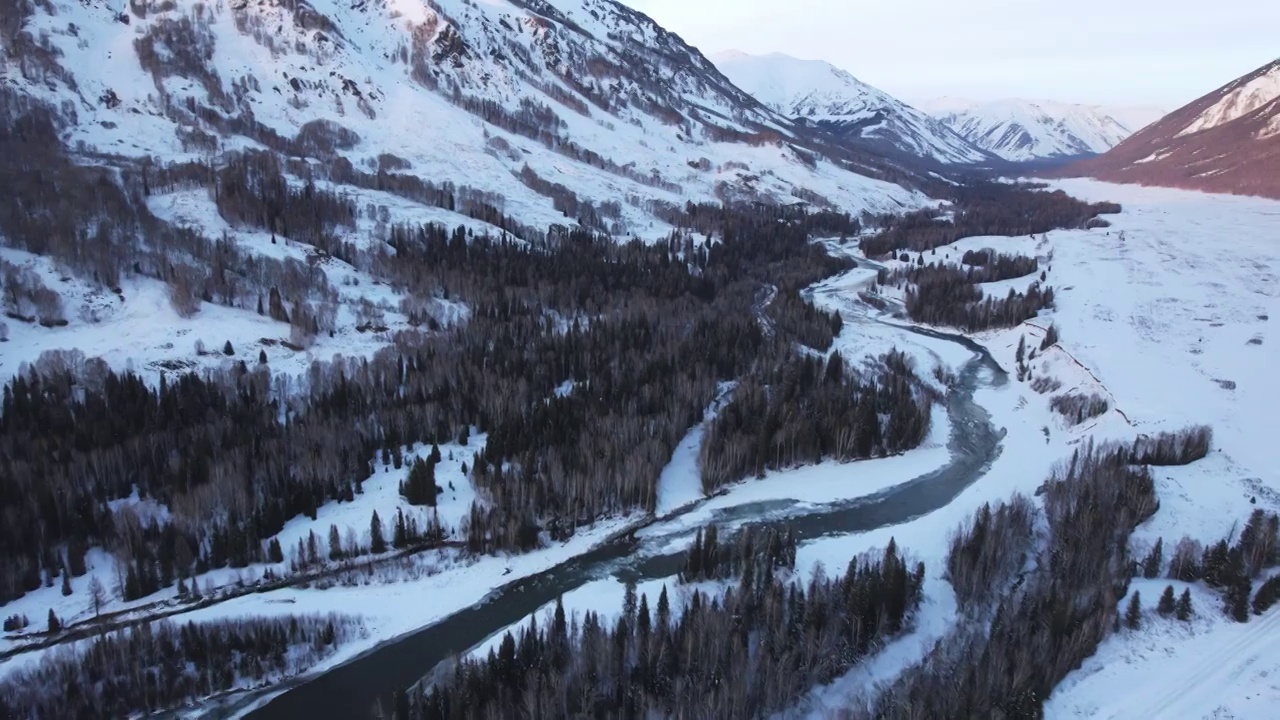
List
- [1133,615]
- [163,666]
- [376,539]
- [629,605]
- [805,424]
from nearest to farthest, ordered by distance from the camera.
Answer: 1. [163,666]
2. [1133,615]
3. [629,605]
4. [376,539]
5. [805,424]

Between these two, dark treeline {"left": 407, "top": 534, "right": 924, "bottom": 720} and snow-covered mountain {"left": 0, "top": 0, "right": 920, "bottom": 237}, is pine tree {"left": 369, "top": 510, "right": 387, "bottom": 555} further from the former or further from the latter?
snow-covered mountain {"left": 0, "top": 0, "right": 920, "bottom": 237}

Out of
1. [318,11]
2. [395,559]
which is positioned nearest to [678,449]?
[395,559]

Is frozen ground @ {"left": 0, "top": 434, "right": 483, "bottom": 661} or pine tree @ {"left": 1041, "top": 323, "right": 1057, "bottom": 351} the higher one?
pine tree @ {"left": 1041, "top": 323, "right": 1057, "bottom": 351}

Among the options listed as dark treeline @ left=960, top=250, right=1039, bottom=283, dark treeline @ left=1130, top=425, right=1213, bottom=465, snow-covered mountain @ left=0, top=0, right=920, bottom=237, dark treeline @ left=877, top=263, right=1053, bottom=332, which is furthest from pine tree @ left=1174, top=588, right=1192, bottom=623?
snow-covered mountain @ left=0, top=0, right=920, bottom=237

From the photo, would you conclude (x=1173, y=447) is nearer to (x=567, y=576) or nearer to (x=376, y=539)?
(x=567, y=576)

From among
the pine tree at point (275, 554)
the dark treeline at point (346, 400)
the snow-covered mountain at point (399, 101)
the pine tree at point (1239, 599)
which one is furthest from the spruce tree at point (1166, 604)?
the snow-covered mountain at point (399, 101)

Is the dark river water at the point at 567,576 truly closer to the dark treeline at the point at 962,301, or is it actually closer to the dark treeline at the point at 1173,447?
the dark treeline at the point at 1173,447

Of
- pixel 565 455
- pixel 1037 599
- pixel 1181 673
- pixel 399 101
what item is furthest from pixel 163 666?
pixel 399 101
